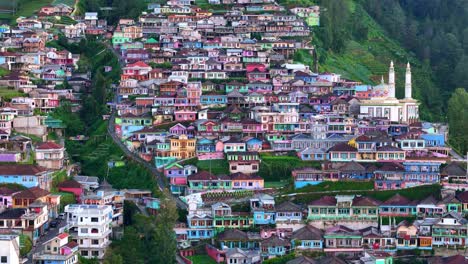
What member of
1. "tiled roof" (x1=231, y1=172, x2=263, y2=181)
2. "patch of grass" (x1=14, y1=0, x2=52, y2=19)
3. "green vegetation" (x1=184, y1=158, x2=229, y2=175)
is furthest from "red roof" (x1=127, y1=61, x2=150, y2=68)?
"patch of grass" (x1=14, y1=0, x2=52, y2=19)

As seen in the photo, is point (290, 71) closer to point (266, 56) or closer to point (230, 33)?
point (266, 56)

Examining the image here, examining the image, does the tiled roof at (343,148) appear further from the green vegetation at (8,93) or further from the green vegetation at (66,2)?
the green vegetation at (66,2)

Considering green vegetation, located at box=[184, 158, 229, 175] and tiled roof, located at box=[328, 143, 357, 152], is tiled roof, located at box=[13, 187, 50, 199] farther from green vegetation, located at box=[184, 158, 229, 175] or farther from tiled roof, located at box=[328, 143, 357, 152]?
tiled roof, located at box=[328, 143, 357, 152]

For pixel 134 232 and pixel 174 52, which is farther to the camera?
pixel 174 52

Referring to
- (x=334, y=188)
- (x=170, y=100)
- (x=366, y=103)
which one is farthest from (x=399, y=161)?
(x=170, y=100)

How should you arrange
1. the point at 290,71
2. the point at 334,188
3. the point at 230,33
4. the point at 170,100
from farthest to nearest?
1. the point at 230,33
2. the point at 290,71
3. the point at 170,100
4. the point at 334,188

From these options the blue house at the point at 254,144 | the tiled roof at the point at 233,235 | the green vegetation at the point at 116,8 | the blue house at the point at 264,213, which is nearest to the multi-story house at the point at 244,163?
the blue house at the point at 254,144
